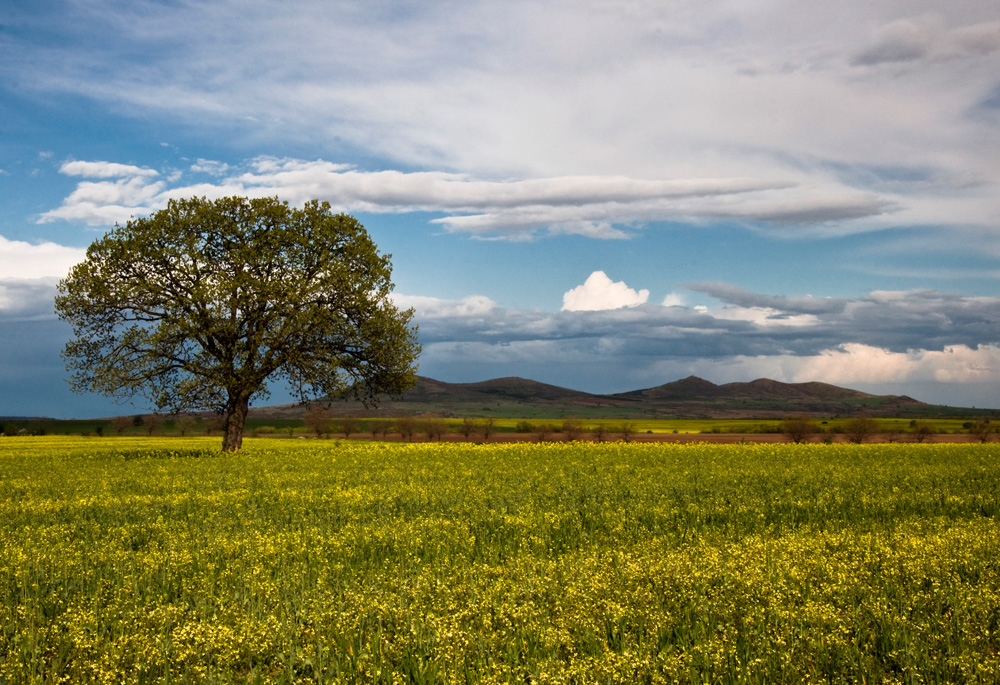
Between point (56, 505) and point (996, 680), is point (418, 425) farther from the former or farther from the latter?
point (996, 680)

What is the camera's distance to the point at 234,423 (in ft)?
131

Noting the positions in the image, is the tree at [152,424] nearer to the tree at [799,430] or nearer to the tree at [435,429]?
the tree at [435,429]

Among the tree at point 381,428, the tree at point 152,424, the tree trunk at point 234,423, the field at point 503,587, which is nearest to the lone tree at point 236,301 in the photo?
the tree trunk at point 234,423

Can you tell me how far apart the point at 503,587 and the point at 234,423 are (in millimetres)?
35557

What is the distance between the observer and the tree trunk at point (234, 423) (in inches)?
1521

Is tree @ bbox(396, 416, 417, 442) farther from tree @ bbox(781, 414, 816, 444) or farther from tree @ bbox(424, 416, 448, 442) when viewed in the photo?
tree @ bbox(781, 414, 816, 444)

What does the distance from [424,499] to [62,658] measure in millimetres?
10338

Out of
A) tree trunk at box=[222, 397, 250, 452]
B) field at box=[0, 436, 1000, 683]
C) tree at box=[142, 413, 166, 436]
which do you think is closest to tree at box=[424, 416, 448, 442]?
tree trunk at box=[222, 397, 250, 452]

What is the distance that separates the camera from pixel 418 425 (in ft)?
244

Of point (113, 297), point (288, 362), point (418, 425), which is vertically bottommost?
point (418, 425)

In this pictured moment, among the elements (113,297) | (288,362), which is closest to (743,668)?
(288,362)

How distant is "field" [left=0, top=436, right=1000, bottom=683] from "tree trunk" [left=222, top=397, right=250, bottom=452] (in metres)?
20.5

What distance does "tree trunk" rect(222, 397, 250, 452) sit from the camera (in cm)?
3862

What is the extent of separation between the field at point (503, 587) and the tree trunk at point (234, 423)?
2049cm
